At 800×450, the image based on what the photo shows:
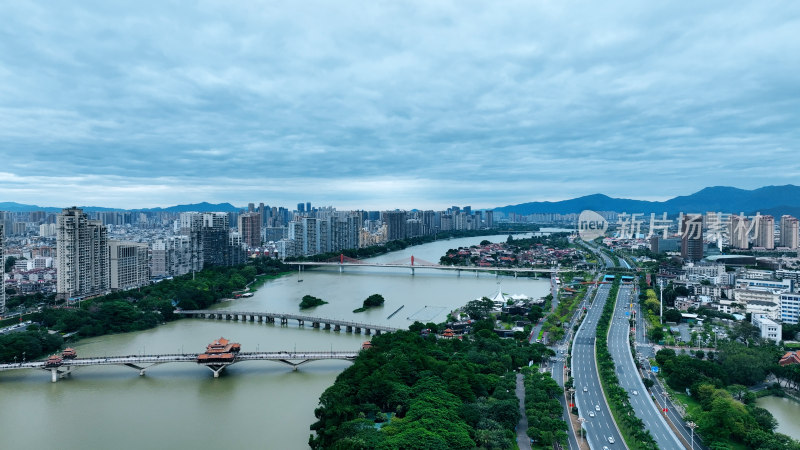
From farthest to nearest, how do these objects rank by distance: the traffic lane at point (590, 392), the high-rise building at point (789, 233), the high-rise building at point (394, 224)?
the high-rise building at point (394, 224)
the high-rise building at point (789, 233)
the traffic lane at point (590, 392)

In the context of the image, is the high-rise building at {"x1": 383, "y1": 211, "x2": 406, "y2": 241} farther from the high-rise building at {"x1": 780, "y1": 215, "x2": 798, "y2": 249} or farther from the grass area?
the grass area

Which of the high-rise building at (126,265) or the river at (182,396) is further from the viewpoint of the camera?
the high-rise building at (126,265)

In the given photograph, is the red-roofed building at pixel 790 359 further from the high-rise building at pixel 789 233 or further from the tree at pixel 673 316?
the high-rise building at pixel 789 233

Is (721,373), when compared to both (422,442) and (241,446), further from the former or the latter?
(241,446)

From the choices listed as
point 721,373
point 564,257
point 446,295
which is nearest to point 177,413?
point 721,373

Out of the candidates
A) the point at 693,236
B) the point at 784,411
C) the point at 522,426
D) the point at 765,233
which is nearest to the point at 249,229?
the point at 693,236

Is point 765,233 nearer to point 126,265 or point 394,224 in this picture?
point 394,224

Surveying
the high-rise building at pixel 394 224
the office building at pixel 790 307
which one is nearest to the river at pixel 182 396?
the office building at pixel 790 307
